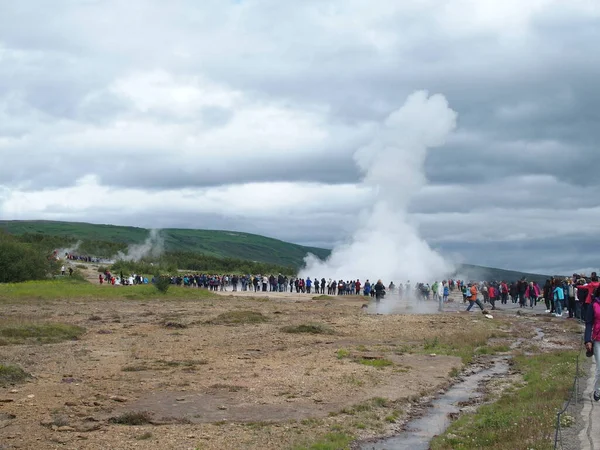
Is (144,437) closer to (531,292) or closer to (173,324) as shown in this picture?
(173,324)

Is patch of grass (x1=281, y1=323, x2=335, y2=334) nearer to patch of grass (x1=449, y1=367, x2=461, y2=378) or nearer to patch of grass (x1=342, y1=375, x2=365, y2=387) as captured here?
patch of grass (x1=449, y1=367, x2=461, y2=378)

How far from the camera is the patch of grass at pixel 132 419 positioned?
44.5ft

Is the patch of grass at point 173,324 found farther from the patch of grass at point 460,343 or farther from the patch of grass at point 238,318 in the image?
the patch of grass at point 460,343

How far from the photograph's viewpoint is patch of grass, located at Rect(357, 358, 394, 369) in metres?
21.8

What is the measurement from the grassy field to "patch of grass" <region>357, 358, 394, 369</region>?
31452 millimetres

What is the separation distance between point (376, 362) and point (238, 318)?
1523 cm

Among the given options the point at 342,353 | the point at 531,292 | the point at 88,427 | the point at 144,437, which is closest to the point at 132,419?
the point at 88,427

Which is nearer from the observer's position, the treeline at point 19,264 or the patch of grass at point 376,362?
the patch of grass at point 376,362

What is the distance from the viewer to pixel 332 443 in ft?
40.8

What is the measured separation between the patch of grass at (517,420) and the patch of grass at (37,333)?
16990mm

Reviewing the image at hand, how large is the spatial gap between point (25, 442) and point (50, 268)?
61.0 m

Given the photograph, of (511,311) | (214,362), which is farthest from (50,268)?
(214,362)

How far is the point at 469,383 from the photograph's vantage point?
64.8 feet

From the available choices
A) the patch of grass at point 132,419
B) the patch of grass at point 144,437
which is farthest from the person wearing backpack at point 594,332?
the patch of grass at point 132,419
